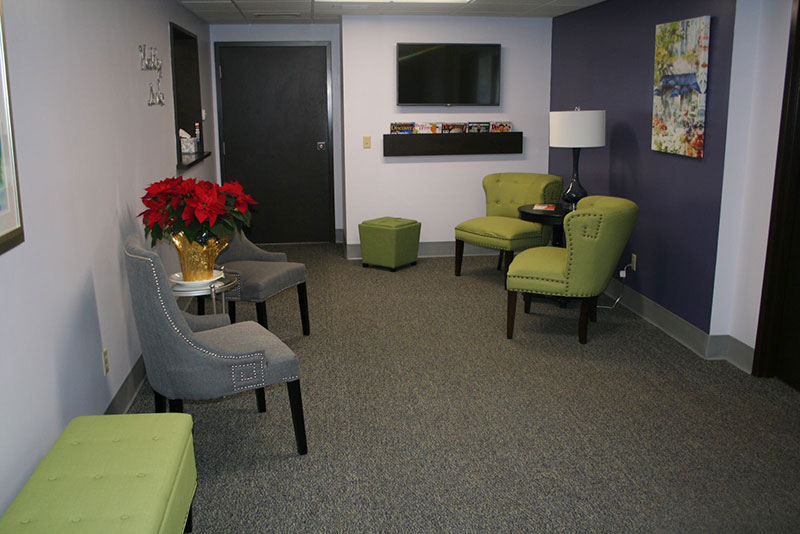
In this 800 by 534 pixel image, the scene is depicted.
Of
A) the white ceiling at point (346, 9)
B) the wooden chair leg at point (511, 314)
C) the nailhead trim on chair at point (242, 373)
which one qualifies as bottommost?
the wooden chair leg at point (511, 314)

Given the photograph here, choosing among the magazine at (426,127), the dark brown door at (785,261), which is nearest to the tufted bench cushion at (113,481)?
the dark brown door at (785,261)

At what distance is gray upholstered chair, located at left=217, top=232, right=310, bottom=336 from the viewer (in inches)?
166

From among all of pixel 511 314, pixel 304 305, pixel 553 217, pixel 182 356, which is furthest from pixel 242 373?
pixel 553 217

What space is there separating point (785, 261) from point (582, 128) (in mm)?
1791

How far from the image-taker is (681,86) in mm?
4391

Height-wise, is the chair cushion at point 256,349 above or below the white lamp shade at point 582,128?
below

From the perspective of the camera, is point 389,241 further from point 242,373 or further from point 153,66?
point 242,373

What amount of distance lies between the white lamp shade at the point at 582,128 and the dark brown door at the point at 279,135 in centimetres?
302

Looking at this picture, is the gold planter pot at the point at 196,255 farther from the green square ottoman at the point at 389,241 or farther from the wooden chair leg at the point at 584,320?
the green square ottoman at the point at 389,241

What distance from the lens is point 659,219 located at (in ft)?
15.7

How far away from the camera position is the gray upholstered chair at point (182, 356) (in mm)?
2826

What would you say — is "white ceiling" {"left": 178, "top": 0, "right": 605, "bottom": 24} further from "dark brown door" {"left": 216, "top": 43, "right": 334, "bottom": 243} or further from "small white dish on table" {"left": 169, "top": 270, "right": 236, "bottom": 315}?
"small white dish on table" {"left": 169, "top": 270, "right": 236, "bottom": 315}

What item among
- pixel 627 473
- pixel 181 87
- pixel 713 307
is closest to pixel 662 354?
pixel 713 307

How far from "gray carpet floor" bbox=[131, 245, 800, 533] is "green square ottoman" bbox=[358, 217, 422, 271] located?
1.49m
